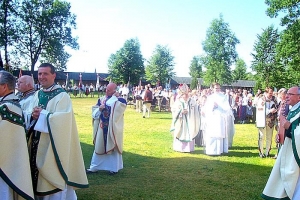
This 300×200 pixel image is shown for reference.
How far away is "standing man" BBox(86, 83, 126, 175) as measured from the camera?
754 centimetres

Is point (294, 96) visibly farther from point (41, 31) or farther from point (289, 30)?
point (41, 31)

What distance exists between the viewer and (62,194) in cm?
478

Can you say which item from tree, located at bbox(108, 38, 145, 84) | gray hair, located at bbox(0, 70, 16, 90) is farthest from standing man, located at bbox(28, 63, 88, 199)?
tree, located at bbox(108, 38, 145, 84)

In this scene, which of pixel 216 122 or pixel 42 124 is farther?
pixel 216 122

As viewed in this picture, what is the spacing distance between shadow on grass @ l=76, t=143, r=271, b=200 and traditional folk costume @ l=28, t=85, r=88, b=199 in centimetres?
159

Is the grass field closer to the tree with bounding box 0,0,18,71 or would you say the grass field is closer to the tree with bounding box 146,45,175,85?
the tree with bounding box 0,0,18,71

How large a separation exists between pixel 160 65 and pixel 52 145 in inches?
3002

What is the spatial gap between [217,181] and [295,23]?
3043cm

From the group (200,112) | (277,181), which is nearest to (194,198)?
(277,181)

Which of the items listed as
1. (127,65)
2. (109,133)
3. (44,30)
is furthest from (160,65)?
(109,133)

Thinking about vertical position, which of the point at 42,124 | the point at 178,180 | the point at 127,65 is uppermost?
the point at 127,65

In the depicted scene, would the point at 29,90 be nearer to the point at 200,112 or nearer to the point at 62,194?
the point at 62,194

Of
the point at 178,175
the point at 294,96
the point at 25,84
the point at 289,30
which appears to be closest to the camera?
the point at 294,96

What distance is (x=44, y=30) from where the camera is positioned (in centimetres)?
4850
